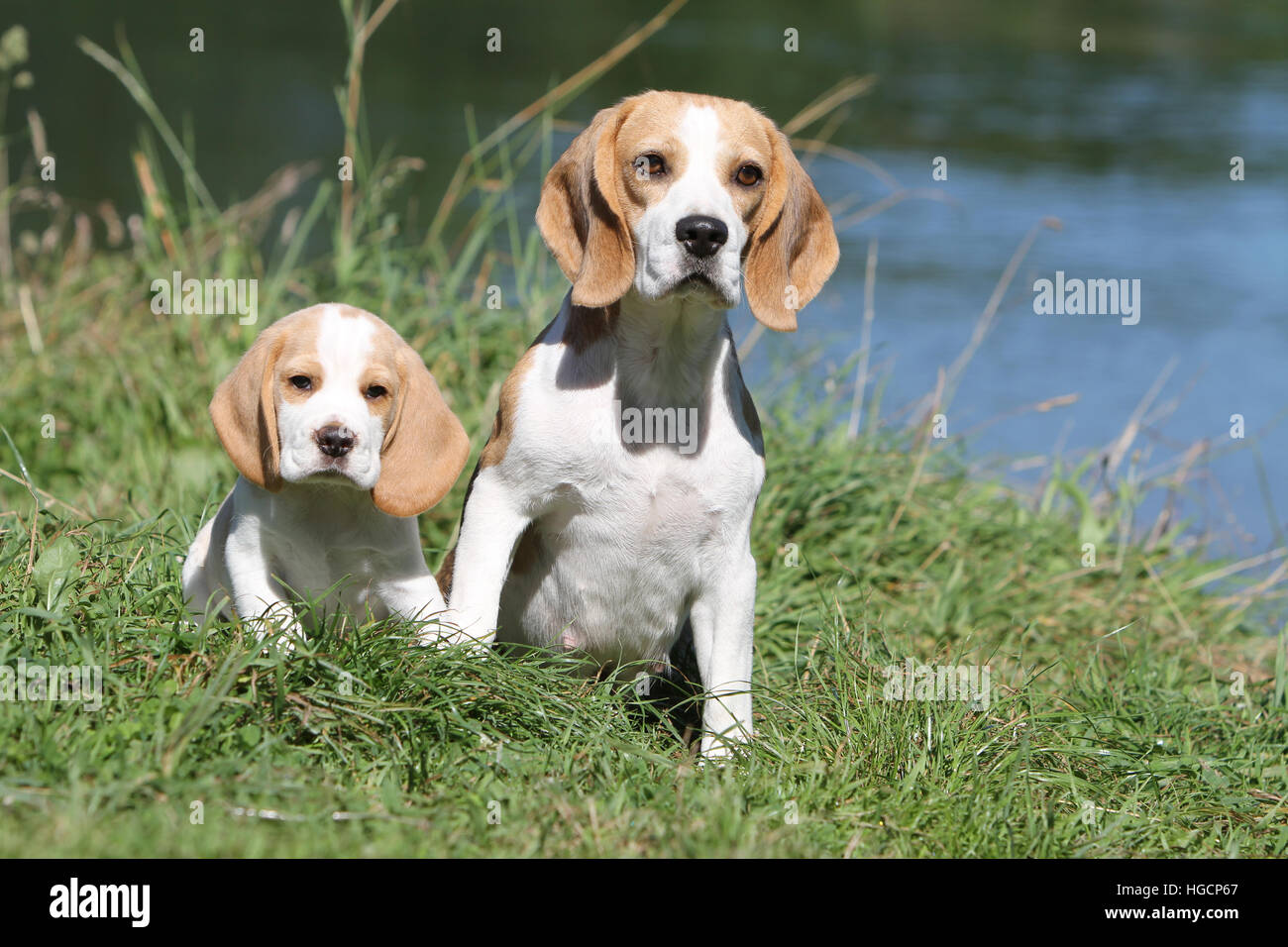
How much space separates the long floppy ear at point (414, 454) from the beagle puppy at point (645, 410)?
0.57 ft

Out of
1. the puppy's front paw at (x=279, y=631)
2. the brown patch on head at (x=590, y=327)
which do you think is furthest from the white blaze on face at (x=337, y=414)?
the brown patch on head at (x=590, y=327)

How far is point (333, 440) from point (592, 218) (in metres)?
0.98

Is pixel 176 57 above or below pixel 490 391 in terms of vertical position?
above

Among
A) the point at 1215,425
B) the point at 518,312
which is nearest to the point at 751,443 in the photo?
the point at 518,312

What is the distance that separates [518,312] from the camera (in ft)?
24.3

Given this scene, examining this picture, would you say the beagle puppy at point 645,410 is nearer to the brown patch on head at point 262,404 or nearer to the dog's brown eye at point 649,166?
the dog's brown eye at point 649,166

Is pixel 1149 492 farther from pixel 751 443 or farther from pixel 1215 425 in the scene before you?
pixel 751 443

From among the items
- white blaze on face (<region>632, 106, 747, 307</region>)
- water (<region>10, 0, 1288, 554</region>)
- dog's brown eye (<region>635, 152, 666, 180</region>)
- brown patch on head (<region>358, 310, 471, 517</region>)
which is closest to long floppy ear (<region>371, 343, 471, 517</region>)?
brown patch on head (<region>358, 310, 471, 517</region>)

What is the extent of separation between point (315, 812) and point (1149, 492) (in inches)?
221

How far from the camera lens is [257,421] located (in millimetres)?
4086

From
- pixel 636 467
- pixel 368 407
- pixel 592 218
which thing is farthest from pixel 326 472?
pixel 592 218

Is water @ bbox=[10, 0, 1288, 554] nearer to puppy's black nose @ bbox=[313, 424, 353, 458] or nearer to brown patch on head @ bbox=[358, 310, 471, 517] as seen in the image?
brown patch on head @ bbox=[358, 310, 471, 517]

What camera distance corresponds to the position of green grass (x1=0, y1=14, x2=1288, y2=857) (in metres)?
3.50

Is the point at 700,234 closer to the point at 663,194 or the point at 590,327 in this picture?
the point at 663,194
